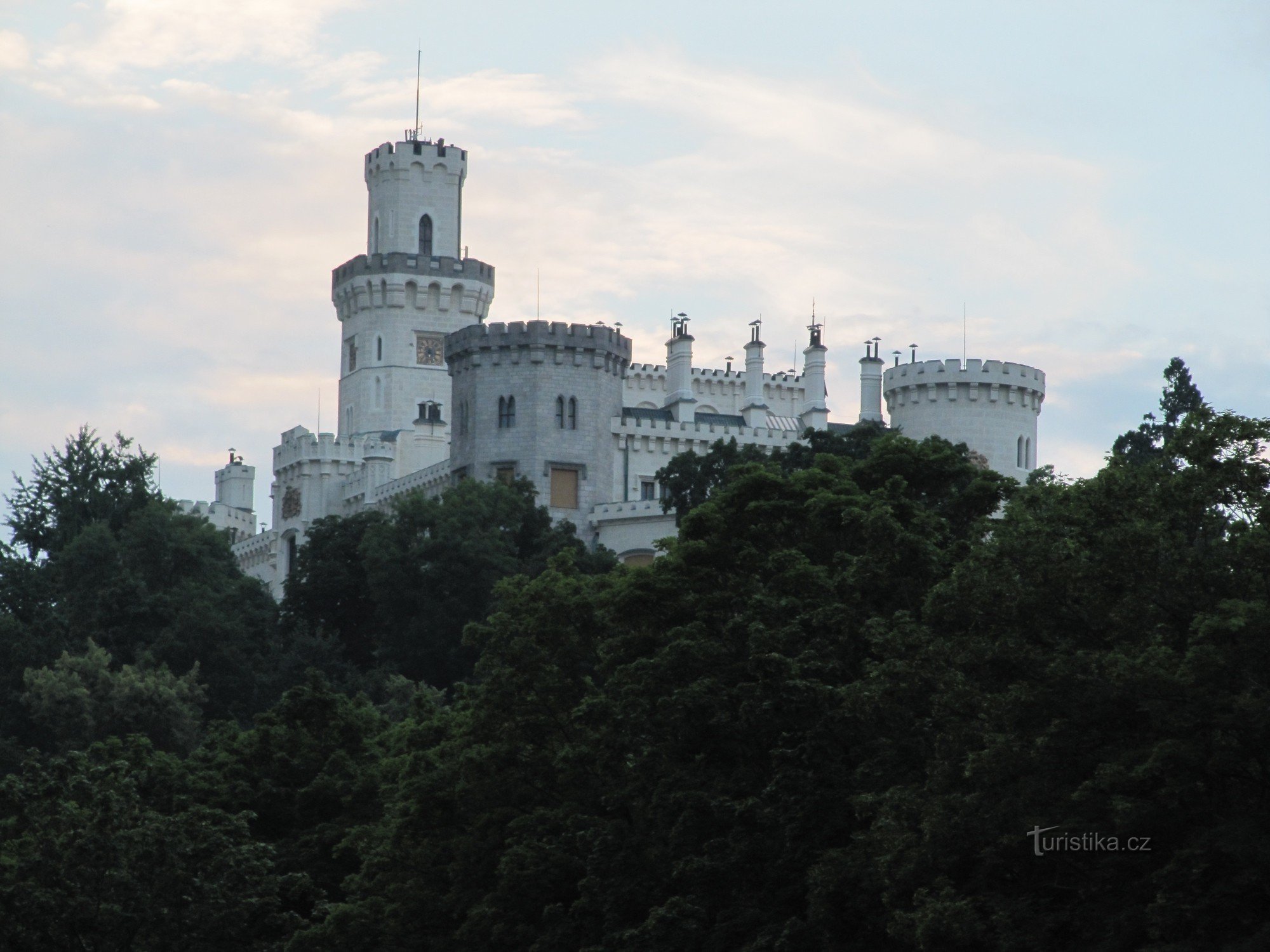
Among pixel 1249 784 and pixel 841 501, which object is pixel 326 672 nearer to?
pixel 841 501

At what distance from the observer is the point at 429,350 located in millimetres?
116438

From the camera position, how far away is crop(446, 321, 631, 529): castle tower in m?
89.4

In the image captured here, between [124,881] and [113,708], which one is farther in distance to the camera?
[113,708]

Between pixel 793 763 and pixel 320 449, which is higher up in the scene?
pixel 320 449

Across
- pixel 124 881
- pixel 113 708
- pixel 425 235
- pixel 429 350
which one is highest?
pixel 425 235

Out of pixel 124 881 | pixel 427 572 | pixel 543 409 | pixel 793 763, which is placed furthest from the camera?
pixel 543 409

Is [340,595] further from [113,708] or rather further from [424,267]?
[424,267]

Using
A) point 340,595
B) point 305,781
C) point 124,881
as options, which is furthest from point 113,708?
point 124,881

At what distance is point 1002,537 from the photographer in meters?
32.3

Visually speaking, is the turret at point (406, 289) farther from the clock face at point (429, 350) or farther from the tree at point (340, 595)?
the tree at point (340, 595)

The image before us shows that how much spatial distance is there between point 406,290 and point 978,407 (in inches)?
1332

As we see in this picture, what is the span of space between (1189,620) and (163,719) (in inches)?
1805

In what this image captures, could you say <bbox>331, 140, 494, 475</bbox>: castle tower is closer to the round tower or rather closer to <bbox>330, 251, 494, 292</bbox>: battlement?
<bbox>330, 251, 494, 292</bbox>: battlement

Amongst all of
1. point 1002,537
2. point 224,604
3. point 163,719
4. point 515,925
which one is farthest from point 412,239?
point 1002,537
